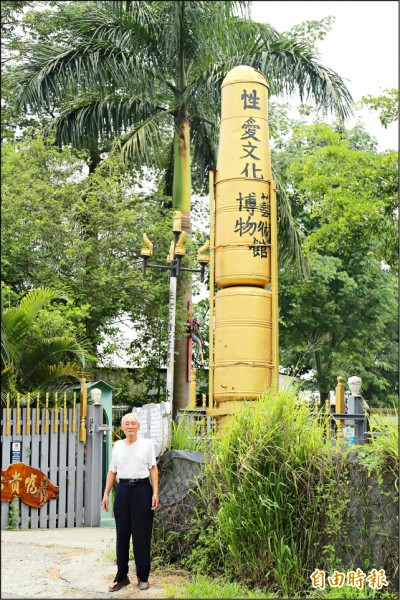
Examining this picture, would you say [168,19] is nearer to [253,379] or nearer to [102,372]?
[253,379]

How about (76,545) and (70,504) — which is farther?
(70,504)

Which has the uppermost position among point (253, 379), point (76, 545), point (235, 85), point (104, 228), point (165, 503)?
point (235, 85)

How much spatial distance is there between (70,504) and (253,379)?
345 cm

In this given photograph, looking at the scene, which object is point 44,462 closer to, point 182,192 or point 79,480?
point 79,480

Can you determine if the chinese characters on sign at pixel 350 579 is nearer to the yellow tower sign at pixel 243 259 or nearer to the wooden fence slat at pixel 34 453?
the yellow tower sign at pixel 243 259

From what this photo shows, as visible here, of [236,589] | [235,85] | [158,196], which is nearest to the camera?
[236,589]

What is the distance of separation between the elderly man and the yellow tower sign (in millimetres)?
4758

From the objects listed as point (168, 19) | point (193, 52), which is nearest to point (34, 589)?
point (168, 19)

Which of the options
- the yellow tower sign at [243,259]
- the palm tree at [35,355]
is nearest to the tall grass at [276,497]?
the yellow tower sign at [243,259]

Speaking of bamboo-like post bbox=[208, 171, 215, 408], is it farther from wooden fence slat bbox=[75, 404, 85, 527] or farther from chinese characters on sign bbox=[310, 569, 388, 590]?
chinese characters on sign bbox=[310, 569, 388, 590]

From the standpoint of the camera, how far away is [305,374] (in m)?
32.0

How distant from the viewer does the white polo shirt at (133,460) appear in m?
8.27

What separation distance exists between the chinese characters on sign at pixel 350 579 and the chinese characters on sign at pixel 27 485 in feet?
20.9

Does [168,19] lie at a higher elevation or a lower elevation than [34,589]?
higher
